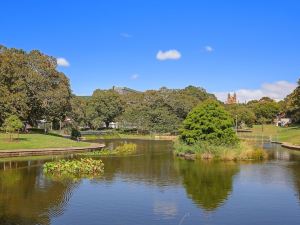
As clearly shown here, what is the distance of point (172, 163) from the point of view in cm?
4281

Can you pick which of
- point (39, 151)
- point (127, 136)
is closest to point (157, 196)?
point (39, 151)

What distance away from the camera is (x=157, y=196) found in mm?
25594

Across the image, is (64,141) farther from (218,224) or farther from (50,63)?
(218,224)

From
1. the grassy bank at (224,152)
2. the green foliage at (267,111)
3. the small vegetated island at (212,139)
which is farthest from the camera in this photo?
the green foliage at (267,111)

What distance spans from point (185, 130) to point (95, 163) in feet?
50.2

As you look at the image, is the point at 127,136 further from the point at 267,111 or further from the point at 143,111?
the point at 267,111

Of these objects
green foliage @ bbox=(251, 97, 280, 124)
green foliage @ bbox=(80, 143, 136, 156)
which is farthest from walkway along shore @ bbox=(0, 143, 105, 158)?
green foliage @ bbox=(251, 97, 280, 124)

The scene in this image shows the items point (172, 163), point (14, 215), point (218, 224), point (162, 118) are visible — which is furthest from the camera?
point (162, 118)

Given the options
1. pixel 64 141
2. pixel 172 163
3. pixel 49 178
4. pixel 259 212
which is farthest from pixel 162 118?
pixel 259 212

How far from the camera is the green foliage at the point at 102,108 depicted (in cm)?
11425

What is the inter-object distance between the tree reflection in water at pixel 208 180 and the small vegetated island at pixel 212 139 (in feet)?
9.88

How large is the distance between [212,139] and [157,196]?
21809mm

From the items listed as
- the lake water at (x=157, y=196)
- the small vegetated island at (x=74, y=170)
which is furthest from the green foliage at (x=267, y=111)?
the small vegetated island at (x=74, y=170)

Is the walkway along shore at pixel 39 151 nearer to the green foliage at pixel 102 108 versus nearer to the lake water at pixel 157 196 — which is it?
the lake water at pixel 157 196
